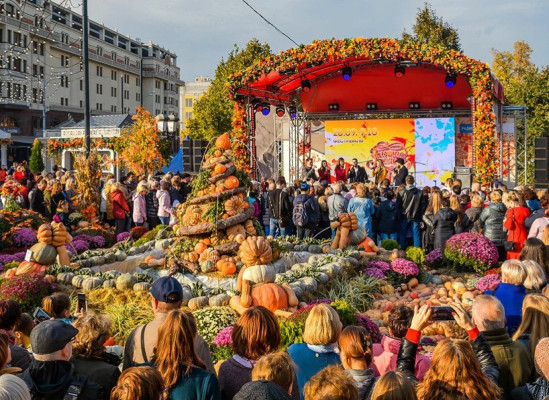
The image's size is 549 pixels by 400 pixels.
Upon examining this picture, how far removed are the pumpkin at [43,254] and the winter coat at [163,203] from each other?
4995mm

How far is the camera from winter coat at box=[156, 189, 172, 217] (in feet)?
44.7

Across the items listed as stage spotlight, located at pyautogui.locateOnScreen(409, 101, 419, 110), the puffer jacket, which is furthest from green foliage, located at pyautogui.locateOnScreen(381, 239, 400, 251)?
stage spotlight, located at pyautogui.locateOnScreen(409, 101, 419, 110)

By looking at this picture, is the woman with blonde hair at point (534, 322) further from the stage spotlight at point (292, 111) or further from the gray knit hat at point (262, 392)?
the stage spotlight at point (292, 111)

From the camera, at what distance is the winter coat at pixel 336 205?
39.0ft

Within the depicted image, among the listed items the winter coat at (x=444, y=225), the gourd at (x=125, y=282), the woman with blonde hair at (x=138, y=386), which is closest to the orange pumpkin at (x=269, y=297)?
the gourd at (x=125, y=282)

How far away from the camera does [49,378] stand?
3.26 meters

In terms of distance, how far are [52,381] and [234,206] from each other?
5.62 metres

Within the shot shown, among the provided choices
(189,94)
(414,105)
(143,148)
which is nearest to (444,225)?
(414,105)

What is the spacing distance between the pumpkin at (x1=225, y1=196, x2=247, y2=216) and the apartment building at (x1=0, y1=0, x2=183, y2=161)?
25118 millimetres

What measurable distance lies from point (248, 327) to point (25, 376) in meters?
1.24

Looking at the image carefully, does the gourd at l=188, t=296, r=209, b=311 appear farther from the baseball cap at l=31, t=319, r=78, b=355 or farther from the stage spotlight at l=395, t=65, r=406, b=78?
the stage spotlight at l=395, t=65, r=406, b=78

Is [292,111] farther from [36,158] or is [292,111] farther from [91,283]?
[36,158]

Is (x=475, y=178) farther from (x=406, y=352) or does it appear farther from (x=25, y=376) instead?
(x=25, y=376)

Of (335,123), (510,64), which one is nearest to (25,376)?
(335,123)
